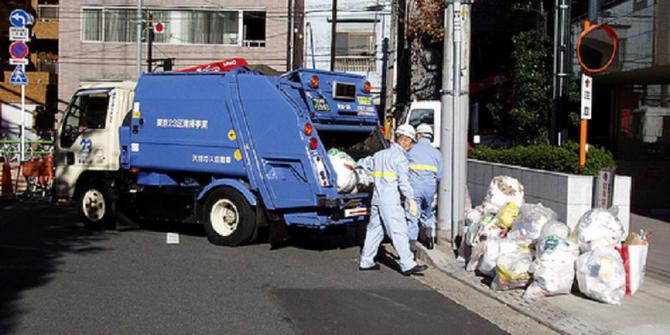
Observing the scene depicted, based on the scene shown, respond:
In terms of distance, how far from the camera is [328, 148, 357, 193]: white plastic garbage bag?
9.52m

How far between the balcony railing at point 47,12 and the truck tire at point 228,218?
31327 mm

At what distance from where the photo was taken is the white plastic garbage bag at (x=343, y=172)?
9.52 metres

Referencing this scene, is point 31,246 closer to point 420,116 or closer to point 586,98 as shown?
point 586,98

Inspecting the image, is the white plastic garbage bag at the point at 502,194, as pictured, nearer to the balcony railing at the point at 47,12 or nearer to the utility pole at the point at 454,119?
the utility pole at the point at 454,119

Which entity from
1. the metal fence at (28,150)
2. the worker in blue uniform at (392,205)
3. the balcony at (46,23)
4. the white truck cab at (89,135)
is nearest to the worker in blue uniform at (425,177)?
the worker in blue uniform at (392,205)

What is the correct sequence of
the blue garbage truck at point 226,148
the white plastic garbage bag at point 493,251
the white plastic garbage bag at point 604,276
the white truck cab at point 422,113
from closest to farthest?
1. the white plastic garbage bag at point 604,276
2. the white plastic garbage bag at point 493,251
3. the blue garbage truck at point 226,148
4. the white truck cab at point 422,113

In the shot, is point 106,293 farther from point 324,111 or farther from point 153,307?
point 324,111

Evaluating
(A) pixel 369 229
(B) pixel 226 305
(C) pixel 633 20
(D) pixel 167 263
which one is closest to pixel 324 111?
(A) pixel 369 229

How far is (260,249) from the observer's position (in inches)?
403

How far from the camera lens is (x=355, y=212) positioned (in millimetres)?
9781

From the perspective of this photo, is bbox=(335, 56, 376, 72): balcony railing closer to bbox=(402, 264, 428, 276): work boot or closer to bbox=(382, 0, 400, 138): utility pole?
bbox=(382, 0, 400, 138): utility pole

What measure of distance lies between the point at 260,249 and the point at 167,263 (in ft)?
5.42

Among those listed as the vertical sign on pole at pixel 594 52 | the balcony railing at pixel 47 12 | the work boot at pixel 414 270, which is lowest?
the work boot at pixel 414 270

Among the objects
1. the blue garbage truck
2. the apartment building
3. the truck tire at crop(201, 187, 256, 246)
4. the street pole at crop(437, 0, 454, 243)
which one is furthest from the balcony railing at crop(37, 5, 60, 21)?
the street pole at crop(437, 0, 454, 243)
